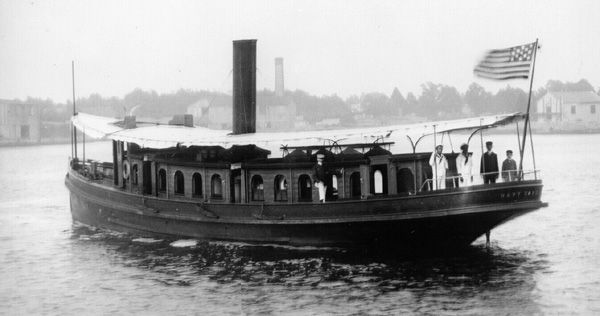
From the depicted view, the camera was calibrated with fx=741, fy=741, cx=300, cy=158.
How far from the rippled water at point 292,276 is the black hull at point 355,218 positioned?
0.45m

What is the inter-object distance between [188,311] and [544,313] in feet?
24.4

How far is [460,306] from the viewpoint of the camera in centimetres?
1545

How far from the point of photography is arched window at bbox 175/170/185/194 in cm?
2266

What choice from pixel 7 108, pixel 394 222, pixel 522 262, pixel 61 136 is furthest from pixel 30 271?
pixel 61 136

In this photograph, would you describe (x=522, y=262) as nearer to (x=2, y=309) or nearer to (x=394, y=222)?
(x=394, y=222)

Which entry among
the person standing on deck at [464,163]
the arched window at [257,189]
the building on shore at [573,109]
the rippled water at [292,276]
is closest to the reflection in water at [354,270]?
the rippled water at [292,276]

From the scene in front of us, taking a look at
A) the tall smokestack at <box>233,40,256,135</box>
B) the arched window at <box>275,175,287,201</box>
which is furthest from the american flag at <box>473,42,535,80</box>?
the tall smokestack at <box>233,40,256,135</box>

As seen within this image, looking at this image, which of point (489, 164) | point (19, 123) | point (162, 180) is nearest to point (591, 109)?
point (19, 123)

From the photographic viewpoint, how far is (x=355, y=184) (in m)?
20.2

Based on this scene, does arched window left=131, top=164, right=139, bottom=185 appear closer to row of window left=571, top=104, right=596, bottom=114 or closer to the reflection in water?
the reflection in water

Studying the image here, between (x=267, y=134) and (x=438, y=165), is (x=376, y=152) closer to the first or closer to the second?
(x=438, y=165)

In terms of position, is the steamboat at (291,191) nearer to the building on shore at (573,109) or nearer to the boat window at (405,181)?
the boat window at (405,181)

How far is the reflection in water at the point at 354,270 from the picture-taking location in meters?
16.7

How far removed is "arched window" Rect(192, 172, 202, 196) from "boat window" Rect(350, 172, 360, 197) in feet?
15.9
